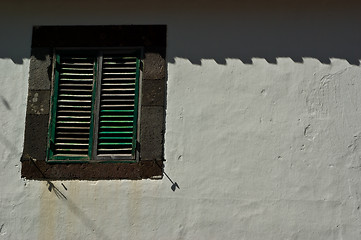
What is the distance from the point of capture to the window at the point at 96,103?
686cm

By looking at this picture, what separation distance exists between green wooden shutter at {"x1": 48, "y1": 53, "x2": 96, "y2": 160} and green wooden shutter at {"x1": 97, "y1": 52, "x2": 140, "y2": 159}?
114 mm

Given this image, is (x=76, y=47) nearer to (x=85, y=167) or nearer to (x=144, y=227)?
(x=85, y=167)

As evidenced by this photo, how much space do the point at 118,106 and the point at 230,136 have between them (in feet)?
3.57

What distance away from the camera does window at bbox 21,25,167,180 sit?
6859 millimetres

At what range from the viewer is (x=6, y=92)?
7.14 meters

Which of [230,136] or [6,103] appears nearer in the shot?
[230,136]

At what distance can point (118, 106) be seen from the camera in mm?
7027

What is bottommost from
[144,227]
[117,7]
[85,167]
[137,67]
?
[144,227]

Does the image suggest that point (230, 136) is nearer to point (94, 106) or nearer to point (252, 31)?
point (252, 31)

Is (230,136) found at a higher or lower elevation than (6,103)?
lower

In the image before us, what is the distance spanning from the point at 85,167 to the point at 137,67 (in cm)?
107

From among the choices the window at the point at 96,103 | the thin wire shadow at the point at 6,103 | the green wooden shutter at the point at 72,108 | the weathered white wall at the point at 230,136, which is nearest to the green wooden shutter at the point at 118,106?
the window at the point at 96,103

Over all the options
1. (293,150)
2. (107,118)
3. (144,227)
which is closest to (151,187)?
(144,227)

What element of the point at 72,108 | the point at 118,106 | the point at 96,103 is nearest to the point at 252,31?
the point at 118,106
